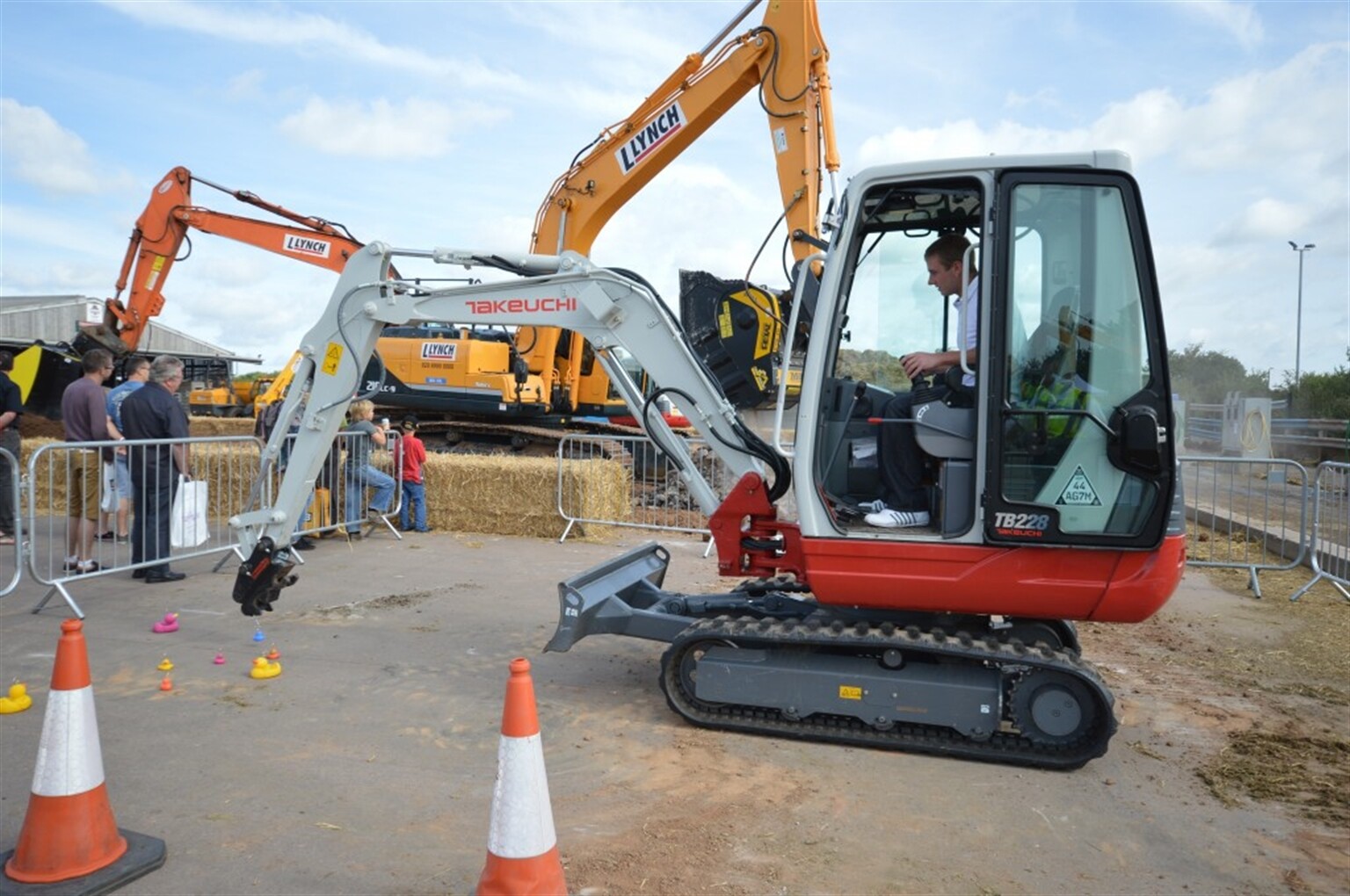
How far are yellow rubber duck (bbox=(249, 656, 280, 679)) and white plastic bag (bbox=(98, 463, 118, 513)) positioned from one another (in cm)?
336

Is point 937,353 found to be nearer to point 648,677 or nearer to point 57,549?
point 648,677

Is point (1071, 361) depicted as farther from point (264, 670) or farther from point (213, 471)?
point (213, 471)

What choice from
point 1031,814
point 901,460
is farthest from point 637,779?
point 901,460

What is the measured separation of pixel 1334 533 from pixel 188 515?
36.2ft

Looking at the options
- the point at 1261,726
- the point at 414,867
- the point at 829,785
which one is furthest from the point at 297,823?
the point at 1261,726

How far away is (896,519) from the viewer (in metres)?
4.69

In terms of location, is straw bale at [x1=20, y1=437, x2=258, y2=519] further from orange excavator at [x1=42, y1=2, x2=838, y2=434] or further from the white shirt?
the white shirt

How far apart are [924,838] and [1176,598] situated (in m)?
5.81

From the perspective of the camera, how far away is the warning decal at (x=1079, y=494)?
437cm

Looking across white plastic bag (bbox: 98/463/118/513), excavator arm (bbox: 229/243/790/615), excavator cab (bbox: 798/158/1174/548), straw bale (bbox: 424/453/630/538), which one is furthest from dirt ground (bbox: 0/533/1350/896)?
straw bale (bbox: 424/453/630/538)

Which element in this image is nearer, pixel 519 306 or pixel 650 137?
pixel 519 306

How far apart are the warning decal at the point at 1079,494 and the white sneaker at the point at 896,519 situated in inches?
25.7

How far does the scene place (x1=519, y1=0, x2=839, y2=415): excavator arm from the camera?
10.2m

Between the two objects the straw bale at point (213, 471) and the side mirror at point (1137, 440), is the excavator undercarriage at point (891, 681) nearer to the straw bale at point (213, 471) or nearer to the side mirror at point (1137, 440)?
the side mirror at point (1137, 440)
